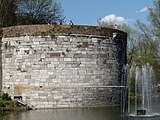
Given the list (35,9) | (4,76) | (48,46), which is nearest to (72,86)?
(48,46)

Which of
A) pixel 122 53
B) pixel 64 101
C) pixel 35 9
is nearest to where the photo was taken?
pixel 64 101

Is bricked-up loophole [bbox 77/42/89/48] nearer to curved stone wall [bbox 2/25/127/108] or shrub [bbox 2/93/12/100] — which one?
curved stone wall [bbox 2/25/127/108]

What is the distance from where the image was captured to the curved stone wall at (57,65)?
25.9m

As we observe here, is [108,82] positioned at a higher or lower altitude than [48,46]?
lower

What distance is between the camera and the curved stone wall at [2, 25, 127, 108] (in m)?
25.9

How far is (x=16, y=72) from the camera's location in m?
26.5

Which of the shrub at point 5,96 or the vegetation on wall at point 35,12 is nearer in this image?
the shrub at point 5,96

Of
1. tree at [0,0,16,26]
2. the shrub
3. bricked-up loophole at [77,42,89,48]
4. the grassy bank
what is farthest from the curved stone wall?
tree at [0,0,16,26]

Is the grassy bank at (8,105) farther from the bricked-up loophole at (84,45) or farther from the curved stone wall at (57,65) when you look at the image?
the bricked-up loophole at (84,45)

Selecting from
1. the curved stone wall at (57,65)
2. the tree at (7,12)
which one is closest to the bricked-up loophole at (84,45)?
the curved stone wall at (57,65)

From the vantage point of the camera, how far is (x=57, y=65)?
25.9m

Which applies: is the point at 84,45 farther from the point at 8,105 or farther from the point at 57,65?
the point at 8,105

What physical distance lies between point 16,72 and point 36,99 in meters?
2.15

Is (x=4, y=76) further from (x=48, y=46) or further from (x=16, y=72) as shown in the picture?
(x=48, y=46)
